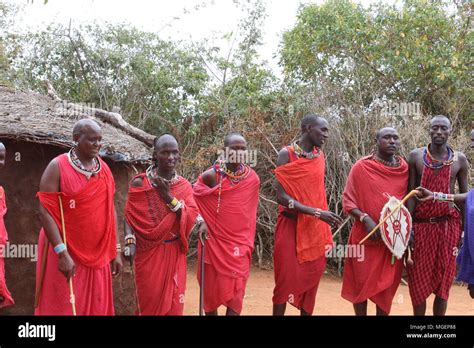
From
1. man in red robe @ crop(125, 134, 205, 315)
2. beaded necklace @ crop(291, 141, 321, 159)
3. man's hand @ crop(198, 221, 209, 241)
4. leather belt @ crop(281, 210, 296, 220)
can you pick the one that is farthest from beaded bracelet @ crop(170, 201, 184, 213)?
beaded necklace @ crop(291, 141, 321, 159)

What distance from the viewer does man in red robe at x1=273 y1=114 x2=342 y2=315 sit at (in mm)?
6086

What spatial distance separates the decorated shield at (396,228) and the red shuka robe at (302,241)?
658 mm

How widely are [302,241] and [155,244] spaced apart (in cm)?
156

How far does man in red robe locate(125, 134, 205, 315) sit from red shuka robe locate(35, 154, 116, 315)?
2.03ft

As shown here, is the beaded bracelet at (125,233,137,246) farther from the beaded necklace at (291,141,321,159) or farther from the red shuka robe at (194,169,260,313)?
the beaded necklace at (291,141,321,159)

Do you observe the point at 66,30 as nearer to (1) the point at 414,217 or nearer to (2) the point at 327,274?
(2) the point at 327,274

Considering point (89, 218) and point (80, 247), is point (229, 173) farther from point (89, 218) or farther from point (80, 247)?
point (80, 247)

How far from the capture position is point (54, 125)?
660cm

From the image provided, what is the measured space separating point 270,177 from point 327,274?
2104mm

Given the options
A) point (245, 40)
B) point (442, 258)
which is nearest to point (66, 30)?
point (245, 40)

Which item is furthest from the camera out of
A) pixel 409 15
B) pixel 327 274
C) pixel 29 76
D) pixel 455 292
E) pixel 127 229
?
pixel 29 76

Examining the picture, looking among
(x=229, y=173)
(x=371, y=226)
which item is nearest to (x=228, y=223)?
(x=229, y=173)

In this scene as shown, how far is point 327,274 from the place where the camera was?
1113 cm

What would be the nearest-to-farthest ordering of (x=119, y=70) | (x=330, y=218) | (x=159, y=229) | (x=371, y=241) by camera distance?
1. (x=159, y=229)
2. (x=330, y=218)
3. (x=371, y=241)
4. (x=119, y=70)
